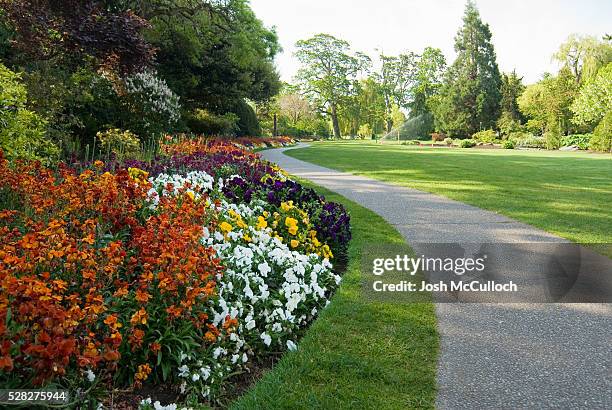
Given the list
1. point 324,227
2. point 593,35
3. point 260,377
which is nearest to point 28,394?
point 260,377

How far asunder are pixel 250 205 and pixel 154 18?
13418 mm

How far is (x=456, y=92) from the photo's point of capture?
4975cm

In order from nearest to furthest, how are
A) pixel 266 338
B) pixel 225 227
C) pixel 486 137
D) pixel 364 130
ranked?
pixel 266 338
pixel 225 227
pixel 486 137
pixel 364 130

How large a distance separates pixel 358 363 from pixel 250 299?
81 centimetres

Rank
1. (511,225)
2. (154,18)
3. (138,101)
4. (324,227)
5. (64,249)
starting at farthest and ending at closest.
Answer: (154,18), (138,101), (511,225), (324,227), (64,249)

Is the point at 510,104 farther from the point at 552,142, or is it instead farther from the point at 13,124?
the point at 13,124

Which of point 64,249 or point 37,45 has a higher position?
point 37,45

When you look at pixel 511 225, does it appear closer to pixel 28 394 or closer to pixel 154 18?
pixel 28 394

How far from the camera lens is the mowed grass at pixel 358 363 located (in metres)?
2.41

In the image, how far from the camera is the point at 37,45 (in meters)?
8.42

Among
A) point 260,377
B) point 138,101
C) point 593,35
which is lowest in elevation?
point 260,377

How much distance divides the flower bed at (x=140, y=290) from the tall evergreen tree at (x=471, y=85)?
47670 millimetres

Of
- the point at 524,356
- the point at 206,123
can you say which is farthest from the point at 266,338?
the point at 206,123

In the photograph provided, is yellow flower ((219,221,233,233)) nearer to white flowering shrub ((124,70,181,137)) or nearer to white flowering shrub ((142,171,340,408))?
white flowering shrub ((142,171,340,408))
